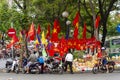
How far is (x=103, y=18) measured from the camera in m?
34.4

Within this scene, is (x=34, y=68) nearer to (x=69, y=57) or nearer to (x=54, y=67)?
(x=54, y=67)

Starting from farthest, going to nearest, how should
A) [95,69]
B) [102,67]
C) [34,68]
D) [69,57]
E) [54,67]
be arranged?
1. [34,68]
2. [54,67]
3. [69,57]
4. [102,67]
5. [95,69]

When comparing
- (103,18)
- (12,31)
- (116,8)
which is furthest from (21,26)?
(116,8)

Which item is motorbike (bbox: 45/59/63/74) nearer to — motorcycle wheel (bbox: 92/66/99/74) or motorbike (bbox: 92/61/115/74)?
motorcycle wheel (bbox: 92/66/99/74)

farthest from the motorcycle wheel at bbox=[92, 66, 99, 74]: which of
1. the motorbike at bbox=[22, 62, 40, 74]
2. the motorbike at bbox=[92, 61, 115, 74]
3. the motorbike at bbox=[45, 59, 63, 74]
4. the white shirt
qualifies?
the motorbike at bbox=[22, 62, 40, 74]

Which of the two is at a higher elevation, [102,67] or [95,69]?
[102,67]

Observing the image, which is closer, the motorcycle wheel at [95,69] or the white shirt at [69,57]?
the motorcycle wheel at [95,69]

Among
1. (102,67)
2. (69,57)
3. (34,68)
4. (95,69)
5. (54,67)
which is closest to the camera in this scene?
(95,69)

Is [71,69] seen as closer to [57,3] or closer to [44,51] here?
[44,51]

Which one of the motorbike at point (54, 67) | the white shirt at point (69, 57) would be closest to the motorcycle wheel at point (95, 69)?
the white shirt at point (69, 57)

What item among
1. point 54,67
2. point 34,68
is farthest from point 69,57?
point 34,68

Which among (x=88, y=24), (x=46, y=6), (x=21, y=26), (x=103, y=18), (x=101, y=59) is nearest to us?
(x=101, y=59)

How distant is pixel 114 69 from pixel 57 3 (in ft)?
31.7

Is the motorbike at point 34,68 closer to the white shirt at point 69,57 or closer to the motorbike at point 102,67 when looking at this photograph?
the white shirt at point 69,57
